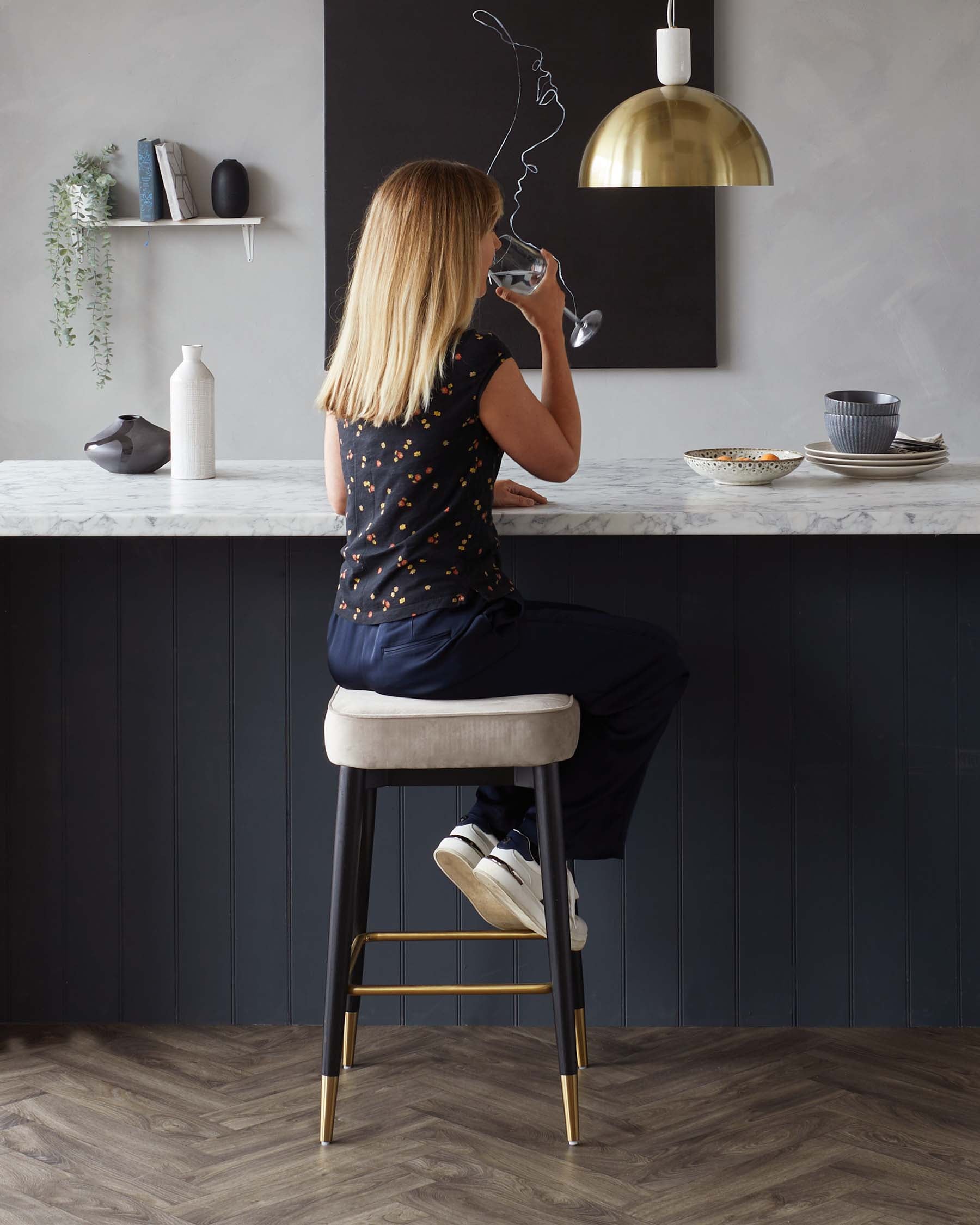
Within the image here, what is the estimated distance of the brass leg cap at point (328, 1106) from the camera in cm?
193

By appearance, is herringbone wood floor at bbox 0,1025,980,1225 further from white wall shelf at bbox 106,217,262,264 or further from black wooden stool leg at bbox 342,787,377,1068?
white wall shelf at bbox 106,217,262,264

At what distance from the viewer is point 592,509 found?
1.96m

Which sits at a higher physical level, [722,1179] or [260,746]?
[260,746]

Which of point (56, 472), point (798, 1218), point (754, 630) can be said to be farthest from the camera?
point (56, 472)

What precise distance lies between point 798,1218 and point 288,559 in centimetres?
130

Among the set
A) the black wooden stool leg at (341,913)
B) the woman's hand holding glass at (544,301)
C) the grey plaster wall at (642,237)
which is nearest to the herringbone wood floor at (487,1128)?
the black wooden stool leg at (341,913)

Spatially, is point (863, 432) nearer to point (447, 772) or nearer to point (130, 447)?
point (447, 772)

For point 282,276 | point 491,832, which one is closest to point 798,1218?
point 491,832

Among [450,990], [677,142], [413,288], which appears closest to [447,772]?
[450,990]

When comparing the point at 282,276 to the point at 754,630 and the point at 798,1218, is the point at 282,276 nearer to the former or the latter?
the point at 754,630

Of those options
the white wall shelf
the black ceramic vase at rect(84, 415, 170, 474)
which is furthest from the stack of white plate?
the white wall shelf

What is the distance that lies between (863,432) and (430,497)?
0.88m

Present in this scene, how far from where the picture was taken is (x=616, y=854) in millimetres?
2045

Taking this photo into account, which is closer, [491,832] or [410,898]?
[491,832]
